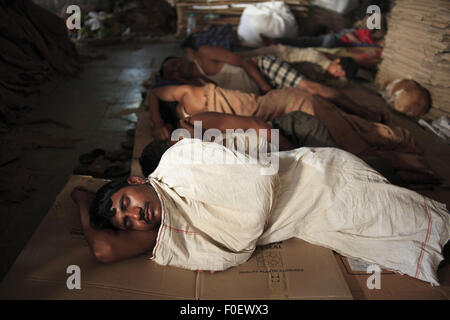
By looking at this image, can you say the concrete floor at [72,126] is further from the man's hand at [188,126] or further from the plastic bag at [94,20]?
the man's hand at [188,126]

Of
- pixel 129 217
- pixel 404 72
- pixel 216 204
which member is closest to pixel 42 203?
pixel 129 217

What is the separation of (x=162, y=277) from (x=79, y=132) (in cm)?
182

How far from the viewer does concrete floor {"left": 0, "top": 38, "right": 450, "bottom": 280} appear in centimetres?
175

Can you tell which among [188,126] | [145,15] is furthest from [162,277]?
[145,15]

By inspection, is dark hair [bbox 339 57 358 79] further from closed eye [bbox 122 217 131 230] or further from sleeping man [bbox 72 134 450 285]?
closed eye [bbox 122 217 131 230]

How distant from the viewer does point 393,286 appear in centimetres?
129

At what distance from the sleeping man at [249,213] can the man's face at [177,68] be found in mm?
1535

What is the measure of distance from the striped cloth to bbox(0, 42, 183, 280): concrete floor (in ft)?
4.35

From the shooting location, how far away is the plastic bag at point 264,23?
13.3 ft

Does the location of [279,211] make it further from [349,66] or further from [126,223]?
[349,66]

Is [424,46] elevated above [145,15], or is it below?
below

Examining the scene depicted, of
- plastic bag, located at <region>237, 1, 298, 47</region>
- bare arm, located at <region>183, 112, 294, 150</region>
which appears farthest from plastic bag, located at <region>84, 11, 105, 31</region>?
bare arm, located at <region>183, 112, 294, 150</region>

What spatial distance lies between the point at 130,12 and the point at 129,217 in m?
5.14

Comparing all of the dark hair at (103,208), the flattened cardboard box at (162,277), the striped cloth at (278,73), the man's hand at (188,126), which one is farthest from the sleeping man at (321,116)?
the flattened cardboard box at (162,277)
